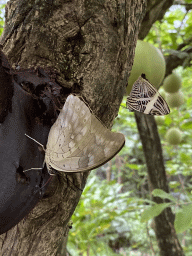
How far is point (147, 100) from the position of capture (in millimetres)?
415

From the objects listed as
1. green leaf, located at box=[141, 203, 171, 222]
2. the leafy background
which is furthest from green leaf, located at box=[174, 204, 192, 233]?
green leaf, located at box=[141, 203, 171, 222]

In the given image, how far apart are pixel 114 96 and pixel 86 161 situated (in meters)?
0.15

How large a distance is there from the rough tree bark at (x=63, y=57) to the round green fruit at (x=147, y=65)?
1.07ft

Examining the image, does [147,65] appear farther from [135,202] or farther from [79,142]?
[135,202]

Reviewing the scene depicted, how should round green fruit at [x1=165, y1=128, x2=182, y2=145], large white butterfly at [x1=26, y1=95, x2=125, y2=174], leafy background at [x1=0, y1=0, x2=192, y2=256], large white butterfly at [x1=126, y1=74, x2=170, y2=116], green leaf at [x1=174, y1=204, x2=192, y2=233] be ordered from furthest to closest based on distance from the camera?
1. round green fruit at [x1=165, y1=128, x2=182, y2=145]
2. leafy background at [x1=0, y1=0, x2=192, y2=256]
3. green leaf at [x1=174, y1=204, x2=192, y2=233]
4. large white butterfly at [x1=126, y1=74, x2=170, y2=116]
5. large white butterfly at [x1=26, y1=95, x2=125, y2=174]

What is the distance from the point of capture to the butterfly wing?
0.97 ft

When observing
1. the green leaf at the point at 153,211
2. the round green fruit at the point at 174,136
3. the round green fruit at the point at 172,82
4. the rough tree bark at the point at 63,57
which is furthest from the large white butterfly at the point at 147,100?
the round green fruit at the point at 174,136

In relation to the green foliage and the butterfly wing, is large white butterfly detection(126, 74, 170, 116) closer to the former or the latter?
the butterfly wing

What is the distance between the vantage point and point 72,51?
15.4 inches

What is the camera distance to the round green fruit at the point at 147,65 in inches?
28.8

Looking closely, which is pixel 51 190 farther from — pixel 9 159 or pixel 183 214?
pixel 183 214

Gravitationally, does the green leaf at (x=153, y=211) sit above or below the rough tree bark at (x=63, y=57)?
below

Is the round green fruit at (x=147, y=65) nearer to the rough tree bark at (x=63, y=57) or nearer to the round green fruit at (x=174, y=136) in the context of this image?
the rough tree bark at (x=63, y=57)

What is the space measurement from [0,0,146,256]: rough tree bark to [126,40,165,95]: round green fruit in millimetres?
326
